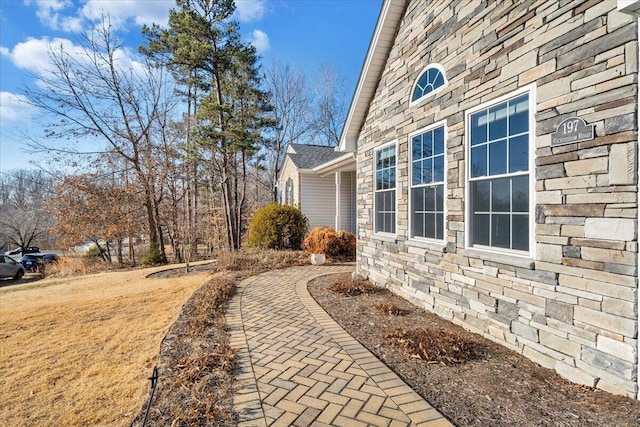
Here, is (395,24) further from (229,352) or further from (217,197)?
(217,197)

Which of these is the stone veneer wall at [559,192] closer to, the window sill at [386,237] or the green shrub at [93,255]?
the window sill at [386,237]

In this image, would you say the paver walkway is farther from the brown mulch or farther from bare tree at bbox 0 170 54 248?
bare tree at bbox 0 170 54 248

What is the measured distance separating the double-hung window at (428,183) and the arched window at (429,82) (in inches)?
23.3

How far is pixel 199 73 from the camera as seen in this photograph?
16109mm

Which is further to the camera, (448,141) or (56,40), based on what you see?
(56,40)

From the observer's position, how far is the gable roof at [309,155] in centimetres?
1556

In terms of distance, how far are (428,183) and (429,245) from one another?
3.30ft

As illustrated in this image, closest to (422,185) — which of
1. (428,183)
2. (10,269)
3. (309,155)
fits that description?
(428,183)

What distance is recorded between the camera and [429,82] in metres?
5.16

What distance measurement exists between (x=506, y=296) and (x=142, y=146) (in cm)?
1780

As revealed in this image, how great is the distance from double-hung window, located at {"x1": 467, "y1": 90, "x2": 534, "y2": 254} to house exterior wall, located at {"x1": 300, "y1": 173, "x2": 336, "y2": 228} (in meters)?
11.3

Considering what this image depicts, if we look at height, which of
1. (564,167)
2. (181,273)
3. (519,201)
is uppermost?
(564,167)

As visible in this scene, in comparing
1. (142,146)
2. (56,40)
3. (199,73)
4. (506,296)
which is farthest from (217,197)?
(506,296)

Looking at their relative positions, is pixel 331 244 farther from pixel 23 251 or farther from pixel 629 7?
pixel 23 251
